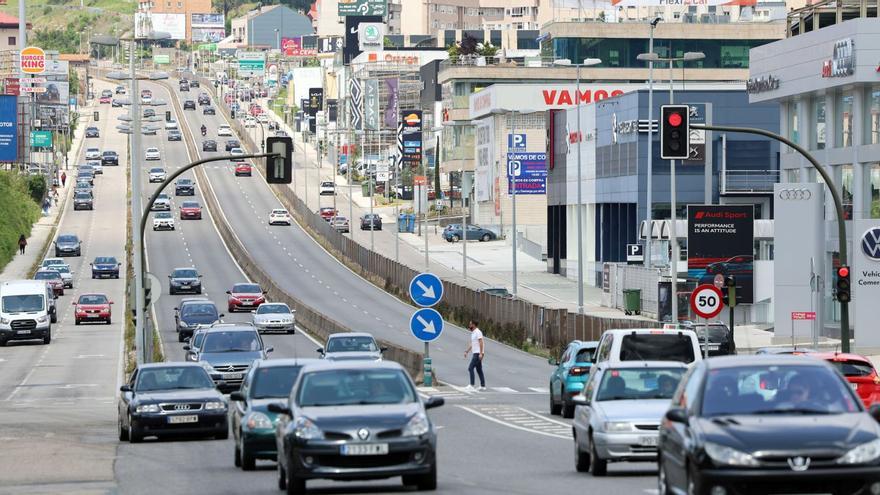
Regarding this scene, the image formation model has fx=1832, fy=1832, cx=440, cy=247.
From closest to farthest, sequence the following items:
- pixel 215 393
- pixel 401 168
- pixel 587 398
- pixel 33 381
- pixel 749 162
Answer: pixel 587 398
pixel 215 393
pixel 33 381
pixel 749 162
pixel 401 168

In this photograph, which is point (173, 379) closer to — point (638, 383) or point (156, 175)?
point (638, 383)

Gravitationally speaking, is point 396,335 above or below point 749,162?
below

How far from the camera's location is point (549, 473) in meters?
21.3

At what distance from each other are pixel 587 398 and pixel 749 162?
69.3 meters

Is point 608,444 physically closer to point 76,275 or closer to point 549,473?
point 549,473

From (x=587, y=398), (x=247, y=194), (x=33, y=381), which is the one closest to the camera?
(x=587, y=398)

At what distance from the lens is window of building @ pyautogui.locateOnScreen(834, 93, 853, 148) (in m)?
60.8

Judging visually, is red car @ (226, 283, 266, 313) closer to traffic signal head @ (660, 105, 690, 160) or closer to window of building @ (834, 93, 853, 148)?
window of building @ (834, 93, 853, 148)

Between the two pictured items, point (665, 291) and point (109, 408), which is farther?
point (665, 291)

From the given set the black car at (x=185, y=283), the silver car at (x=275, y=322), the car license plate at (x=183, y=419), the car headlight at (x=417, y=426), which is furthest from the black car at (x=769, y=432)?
the black car at (x=185, y=283)

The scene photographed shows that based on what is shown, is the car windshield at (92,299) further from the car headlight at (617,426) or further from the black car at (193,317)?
the car headlight at (617,426)

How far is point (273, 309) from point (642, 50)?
79172mm

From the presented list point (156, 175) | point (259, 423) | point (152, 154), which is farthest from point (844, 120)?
point (152, 154)

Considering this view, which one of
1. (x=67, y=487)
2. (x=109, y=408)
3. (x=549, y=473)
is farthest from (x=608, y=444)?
(x=109, y=408)
